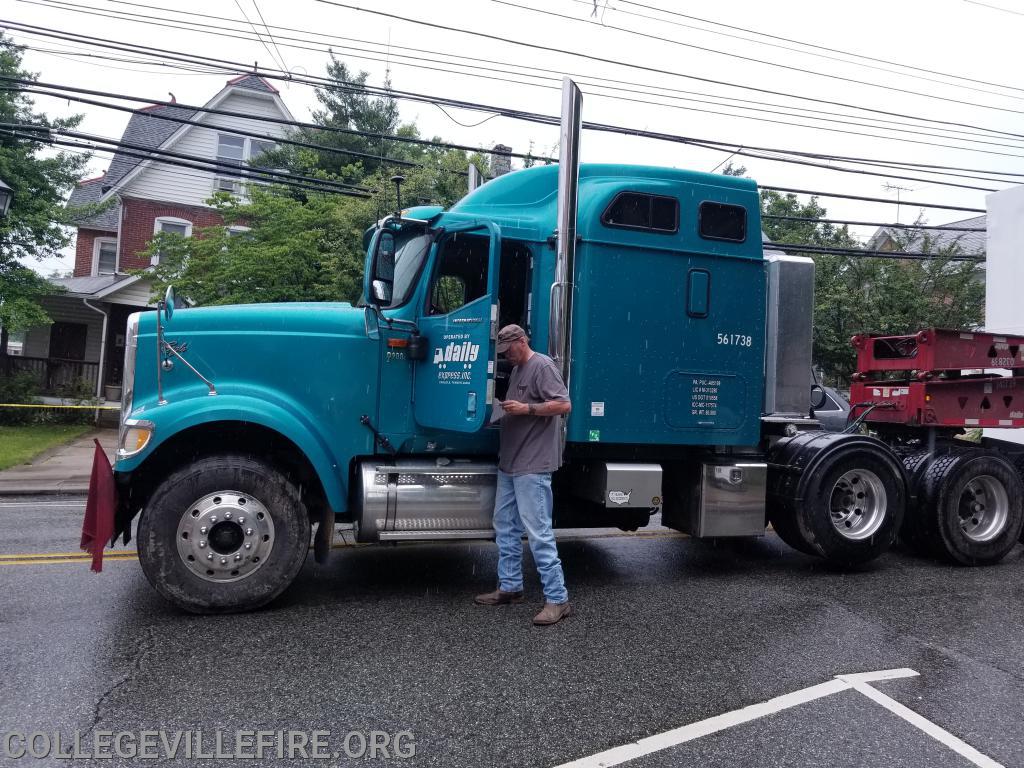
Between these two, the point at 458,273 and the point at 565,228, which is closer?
the point at 565,228

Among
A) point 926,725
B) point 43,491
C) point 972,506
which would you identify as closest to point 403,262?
point 926,725

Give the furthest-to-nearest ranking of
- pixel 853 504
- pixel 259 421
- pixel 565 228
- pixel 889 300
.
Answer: pixel 889 300
pixel 853 504
pixel 565 228
pixel 259 421

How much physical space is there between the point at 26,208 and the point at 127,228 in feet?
21.1

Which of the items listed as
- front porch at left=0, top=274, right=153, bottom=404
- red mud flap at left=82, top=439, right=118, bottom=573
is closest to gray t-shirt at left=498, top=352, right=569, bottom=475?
red mud flap at left=82, top=439, right=118, bottom=573

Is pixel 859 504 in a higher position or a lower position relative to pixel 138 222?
lower

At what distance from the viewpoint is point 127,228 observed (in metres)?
23.8

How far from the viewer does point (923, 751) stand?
3.41 m

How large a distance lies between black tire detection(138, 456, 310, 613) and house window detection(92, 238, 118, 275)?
23.4 meters

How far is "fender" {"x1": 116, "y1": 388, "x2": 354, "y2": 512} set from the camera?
5004 millimetres

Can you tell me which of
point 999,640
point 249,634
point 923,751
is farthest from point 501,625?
point 999,640

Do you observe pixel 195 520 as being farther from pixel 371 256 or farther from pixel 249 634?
pixel 371 256

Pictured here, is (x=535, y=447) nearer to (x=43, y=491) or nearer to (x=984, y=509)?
(x=984, y=509)

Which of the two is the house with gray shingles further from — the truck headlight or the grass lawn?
the truck headlight

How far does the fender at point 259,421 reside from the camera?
16.4 feet
